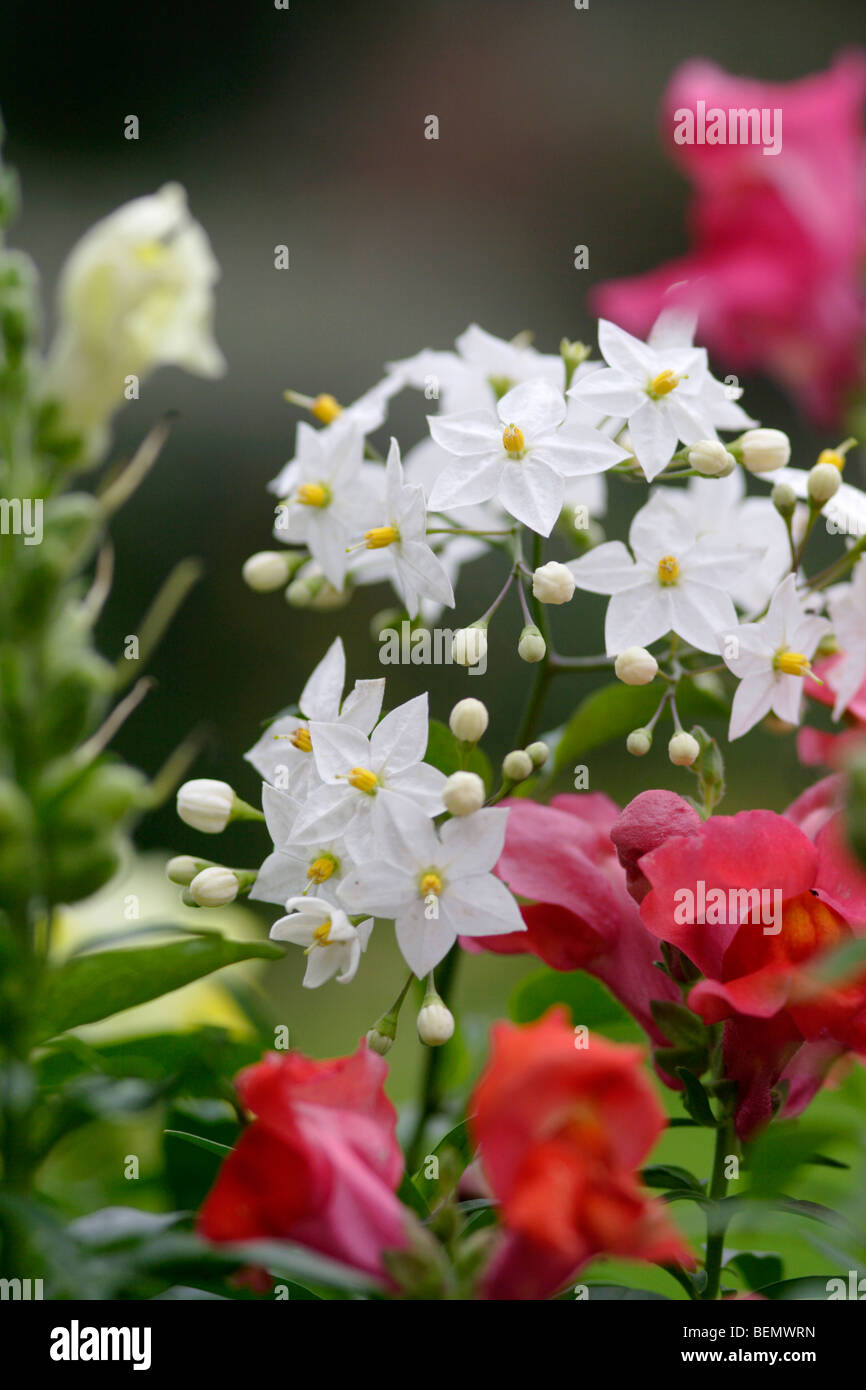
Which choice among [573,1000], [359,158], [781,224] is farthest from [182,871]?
[359,158]

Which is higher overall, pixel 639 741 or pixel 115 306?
pixel 115 306

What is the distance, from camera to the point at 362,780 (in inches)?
13.2

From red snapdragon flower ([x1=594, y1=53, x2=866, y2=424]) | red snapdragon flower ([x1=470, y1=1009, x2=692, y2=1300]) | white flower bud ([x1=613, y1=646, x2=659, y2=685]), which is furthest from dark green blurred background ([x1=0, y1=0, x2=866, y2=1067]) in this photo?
red snapdragon flower ([x1=470, y1=1009, x2=692, y2=1300])

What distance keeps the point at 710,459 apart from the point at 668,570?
3cm

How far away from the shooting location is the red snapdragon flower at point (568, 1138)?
9.0 inches

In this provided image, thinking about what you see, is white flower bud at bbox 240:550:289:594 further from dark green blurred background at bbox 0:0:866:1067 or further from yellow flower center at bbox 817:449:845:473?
dark green blurred background at bbox 0:0:866:1067

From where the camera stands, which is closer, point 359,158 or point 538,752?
point 538,752

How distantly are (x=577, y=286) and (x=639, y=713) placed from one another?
6.25 ft

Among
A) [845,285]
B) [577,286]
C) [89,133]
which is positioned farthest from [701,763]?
[89,133]

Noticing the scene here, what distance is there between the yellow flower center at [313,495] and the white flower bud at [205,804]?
87 millimetres

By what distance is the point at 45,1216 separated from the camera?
26 centimetres

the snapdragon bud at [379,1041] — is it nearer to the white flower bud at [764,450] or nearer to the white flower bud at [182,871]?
the white flower bud at [182,871]

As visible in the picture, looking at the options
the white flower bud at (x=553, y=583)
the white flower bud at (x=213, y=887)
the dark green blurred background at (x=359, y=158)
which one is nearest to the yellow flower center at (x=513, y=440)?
the white flower bud at (x=553, y=583)

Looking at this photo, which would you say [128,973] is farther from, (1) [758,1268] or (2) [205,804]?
(1) [758,1268]
